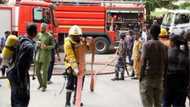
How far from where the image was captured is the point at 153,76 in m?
9.95

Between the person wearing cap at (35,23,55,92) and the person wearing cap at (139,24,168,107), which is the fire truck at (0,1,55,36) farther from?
the person wearing cap at (139,24,168,107)

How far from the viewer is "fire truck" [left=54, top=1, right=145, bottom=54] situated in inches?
1393

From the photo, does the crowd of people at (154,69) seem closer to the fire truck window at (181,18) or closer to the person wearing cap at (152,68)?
the person wearing cap at (152,68)

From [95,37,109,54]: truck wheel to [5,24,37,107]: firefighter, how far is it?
2527 centimetres

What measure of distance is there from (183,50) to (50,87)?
26.3 ft

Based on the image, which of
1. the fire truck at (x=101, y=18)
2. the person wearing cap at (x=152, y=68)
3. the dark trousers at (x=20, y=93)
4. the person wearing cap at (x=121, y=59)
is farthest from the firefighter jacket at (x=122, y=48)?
the fire truck at (x=101, y=18)

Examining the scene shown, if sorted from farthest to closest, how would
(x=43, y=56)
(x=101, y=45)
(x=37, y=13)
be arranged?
1. (x=101, y=45)
2. (x=37, y=13)
3. (x=43, y=56)

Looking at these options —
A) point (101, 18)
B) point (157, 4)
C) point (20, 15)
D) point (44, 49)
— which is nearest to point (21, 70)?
point (44, 49)

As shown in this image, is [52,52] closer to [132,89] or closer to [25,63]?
[132,89]

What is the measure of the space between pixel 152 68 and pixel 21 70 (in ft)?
6.33

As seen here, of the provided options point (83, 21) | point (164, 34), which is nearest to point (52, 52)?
point (164, 34)

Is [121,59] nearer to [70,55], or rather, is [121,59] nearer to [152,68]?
[70,55]

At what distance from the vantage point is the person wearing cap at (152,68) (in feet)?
32.3

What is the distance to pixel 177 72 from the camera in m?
10.1
